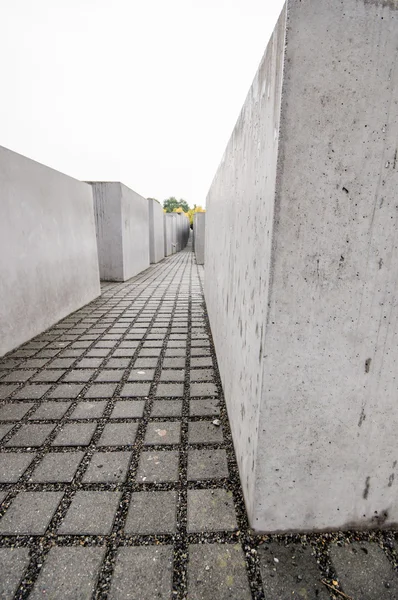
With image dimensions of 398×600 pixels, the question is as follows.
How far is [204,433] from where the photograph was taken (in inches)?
90.4

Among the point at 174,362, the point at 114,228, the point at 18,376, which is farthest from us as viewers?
the point at 114,228

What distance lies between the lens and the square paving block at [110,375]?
10.3 ft

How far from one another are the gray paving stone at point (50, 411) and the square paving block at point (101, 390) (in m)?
0.23

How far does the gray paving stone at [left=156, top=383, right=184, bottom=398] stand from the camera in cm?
284

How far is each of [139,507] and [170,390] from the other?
1.28m

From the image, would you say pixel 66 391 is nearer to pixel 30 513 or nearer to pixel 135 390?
pixel 135 390

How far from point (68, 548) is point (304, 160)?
2.01 meters

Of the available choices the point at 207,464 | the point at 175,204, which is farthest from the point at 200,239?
the point at 175,204

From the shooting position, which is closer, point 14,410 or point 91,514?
point 91,514

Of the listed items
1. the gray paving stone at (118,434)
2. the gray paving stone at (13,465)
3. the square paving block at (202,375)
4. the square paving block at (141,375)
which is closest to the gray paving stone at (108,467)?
Result: the gray paving stone at (118,434)

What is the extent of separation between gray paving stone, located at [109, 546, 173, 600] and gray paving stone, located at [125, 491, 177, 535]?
0.32 feet

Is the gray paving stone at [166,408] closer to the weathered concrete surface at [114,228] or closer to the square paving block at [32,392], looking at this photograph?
the square paving block at [32,392]

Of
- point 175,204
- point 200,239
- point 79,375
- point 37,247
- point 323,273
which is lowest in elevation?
point 79,375

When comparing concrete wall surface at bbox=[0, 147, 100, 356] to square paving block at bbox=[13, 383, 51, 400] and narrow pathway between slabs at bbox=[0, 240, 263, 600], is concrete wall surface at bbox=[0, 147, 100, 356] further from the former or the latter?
square paving block at bbox=[13, 383, 51, 400]
